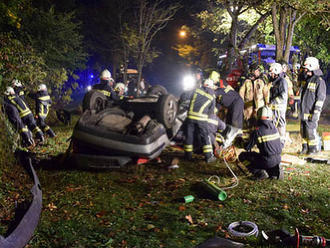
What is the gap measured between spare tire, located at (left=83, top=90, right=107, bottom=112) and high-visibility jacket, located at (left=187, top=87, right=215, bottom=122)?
1970 millimetres

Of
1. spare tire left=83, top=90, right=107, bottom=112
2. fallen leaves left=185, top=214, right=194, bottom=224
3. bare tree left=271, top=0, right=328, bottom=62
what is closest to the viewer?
fallen leaves left=185, top=214, right=194, bottom=224

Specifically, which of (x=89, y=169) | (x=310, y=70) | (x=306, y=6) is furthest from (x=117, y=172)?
(x=306, y=6)

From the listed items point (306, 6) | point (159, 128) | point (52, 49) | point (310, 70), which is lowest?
point (159, 128)

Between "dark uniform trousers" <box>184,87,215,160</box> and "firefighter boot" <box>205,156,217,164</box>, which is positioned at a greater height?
"dark uniform trousers" <box>184,87,215,160</box>

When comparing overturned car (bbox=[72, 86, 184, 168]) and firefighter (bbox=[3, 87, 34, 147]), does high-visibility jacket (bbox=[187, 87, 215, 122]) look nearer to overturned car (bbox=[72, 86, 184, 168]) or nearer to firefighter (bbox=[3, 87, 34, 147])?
overturned car (bbox=[72, 86, 184, 168])

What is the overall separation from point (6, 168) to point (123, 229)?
9.17 ft

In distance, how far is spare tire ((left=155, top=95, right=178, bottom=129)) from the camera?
6.26 m

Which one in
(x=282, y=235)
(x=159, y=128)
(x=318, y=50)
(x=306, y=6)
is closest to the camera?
(x=282, y=235)

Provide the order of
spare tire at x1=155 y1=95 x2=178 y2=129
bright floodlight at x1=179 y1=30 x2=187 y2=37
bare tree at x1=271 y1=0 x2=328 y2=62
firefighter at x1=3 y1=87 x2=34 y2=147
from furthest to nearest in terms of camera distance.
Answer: bright floodlight at x1=179 y1=30 x2=187 y2=37
bare tree at x1=271 y1=0 x2=328 y2=62
firefighter at x1=3 y1=87 x2=34 y2=147
spare tire at x1=155 y1=95 x2=178 y2=129

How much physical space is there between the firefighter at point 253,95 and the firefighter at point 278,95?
1.25 feet

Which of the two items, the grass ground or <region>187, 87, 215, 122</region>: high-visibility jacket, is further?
<region>187, 87, 215, 122</region>: high-visibility jacket

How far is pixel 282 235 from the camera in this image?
3.52 meters

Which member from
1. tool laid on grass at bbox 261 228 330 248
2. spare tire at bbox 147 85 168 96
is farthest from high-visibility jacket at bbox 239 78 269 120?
tool laid on grass at bbox 261 228 330 248

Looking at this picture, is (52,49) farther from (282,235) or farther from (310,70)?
(282,235)
